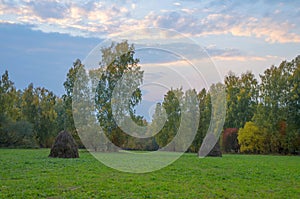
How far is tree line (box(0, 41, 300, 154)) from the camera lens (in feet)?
120

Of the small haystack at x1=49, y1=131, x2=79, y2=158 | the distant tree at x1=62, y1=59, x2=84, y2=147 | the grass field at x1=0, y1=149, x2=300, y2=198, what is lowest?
the grass field at x1=0, y1=149, x2=300, y2=198

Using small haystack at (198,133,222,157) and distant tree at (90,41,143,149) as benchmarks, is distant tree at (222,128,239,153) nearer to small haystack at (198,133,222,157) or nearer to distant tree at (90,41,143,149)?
distant tree at (90,41,143,149)

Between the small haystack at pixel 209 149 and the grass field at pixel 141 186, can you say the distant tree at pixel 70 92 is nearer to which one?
the small haystack at pixel 209 149

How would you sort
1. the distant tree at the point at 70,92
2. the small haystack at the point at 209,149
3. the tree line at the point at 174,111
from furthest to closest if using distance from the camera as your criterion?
the distant tree at the point at 70,92 < the tree line at the point at 174,111 < the small haystack at the point at 209,149

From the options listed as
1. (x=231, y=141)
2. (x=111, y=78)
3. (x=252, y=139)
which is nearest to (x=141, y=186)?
(x=111, y=78)

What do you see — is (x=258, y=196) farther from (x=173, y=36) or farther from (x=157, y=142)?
(x=157, y=142)

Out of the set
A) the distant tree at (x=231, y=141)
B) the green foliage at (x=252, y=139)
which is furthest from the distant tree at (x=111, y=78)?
the distant tree at (x=231, y=141)

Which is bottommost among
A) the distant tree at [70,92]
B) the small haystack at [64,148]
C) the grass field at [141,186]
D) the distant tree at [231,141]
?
the grass field at [141,186]

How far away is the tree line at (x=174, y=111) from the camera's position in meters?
36.6

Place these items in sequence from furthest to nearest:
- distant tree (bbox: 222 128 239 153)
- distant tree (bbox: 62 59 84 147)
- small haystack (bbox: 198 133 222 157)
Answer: distant tree (bbox: 222 128 239 153), distant tree (bbox: 62 59 84 147), small haystack (bbox: 198 133 222 157)

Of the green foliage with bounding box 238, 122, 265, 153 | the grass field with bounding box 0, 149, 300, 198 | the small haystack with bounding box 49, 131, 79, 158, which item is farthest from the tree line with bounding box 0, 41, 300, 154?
the grass field with bounding box 0, 149, 300, 198

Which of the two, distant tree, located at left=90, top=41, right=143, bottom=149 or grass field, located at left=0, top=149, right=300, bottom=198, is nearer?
grass field, located at left=0, top=149, right=300, bottom=198

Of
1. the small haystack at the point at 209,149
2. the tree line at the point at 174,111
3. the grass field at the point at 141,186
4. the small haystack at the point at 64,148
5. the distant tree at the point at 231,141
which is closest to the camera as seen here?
the grass field at the point at 141,186

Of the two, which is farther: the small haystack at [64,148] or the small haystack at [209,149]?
the small haystack at [209,149]
